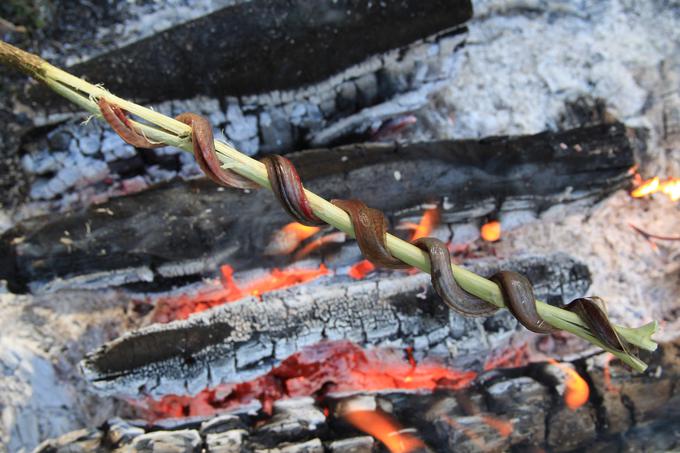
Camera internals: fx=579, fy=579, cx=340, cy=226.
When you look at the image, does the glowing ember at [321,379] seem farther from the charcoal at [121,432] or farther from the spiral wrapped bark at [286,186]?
the spiral wrapped bark at [286,186]

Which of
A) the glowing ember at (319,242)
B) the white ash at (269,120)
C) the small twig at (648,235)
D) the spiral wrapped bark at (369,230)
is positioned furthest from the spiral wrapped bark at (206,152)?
the small twig at (648,235)

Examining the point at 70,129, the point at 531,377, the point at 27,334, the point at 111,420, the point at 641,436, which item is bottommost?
the point at 641,436

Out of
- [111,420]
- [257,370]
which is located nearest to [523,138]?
[257,370]

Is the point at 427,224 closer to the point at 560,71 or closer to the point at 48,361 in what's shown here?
the point at 560,71

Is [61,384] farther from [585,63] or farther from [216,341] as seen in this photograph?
[585,63]

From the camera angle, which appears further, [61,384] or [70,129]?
[70,129]

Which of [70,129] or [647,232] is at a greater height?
[70,129]

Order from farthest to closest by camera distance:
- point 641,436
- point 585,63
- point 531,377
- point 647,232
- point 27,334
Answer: point 585,63, point 647,232, point 27,334, point 531,377, point 641,436
